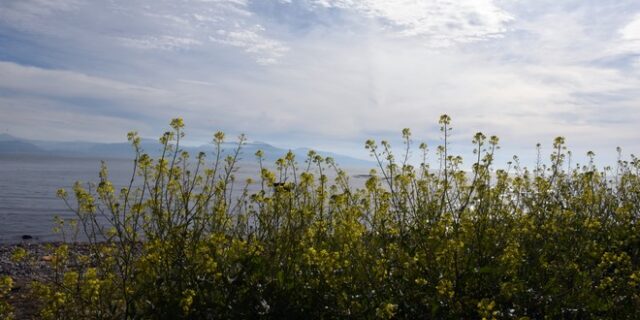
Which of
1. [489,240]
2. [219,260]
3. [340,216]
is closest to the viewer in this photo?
[219,260]

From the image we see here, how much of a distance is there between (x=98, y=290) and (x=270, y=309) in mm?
1449

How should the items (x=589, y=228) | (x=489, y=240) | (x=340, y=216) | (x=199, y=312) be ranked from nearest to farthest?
(x=199, y=312), (x=489, y=240), (x=589, y=228), (x=340, y=216)

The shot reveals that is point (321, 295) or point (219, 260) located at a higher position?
point (219, 260)

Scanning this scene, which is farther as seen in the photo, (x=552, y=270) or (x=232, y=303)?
(x=552, y=270)

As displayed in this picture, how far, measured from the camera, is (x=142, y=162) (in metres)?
4.36

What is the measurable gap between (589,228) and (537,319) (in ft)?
5.43

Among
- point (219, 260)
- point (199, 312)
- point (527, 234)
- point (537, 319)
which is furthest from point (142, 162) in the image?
point (527, 234)

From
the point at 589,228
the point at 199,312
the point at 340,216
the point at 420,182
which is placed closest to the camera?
the point at 199,312

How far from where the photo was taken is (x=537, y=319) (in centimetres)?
407

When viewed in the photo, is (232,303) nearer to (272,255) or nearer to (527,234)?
(272,255)

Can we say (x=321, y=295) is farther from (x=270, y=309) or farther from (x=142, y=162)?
(x=142, y=162)

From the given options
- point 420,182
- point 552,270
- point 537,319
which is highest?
point 420,182

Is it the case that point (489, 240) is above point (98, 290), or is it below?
above

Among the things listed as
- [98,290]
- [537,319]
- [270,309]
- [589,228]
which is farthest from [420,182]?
[98,290]
